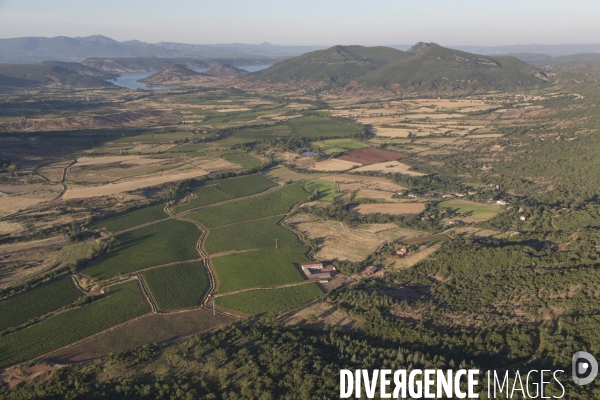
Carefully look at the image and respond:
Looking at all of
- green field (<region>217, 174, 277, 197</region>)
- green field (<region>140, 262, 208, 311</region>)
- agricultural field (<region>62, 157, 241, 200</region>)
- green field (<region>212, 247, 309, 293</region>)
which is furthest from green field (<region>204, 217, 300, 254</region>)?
agricultural field (<region>62, 157, 241, 200</region>)

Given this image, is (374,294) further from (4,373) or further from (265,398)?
(4,373)

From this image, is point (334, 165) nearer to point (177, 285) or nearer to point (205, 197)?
point (205, 197)

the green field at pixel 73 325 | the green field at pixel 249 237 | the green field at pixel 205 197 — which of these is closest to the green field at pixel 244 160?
the green field at pixel 205 197

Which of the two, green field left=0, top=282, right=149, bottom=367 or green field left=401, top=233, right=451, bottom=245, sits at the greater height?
green field left=401, top=233, right=451, bottom=245

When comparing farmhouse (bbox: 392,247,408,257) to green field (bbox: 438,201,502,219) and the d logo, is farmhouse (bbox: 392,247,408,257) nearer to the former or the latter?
green field (bbox: 438,201,502,219)

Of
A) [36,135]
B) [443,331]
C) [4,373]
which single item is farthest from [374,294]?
[36,135]

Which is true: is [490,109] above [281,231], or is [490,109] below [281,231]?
above
